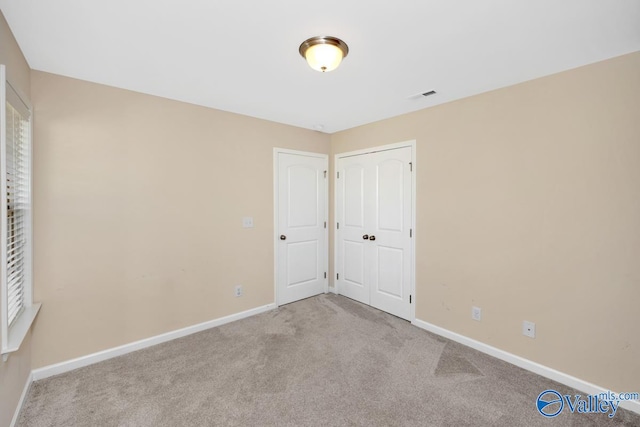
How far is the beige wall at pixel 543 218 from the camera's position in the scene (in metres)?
1.92

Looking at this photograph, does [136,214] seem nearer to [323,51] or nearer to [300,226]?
[300,226]

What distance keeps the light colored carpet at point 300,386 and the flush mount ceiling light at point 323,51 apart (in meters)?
2.29

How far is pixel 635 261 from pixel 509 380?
47.2 inches

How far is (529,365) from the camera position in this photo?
2314 millimetres

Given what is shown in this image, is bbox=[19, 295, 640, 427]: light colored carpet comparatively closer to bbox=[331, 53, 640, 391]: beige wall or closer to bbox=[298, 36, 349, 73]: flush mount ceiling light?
bbox=[331, 53, 640, 391]: beige wall

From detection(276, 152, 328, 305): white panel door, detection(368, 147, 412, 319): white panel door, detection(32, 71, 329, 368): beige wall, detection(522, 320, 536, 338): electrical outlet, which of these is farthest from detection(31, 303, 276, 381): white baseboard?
detection(522, 320, 536, 338): electrical outlet

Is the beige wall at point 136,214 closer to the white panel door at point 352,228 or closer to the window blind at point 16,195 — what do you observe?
the window blind at point 16,195

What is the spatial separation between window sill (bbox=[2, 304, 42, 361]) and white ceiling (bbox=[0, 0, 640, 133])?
1.80 metres

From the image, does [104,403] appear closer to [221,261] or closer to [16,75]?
[221,261]

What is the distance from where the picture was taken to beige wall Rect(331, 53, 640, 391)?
1917mm

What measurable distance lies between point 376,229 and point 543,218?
67.2 inches

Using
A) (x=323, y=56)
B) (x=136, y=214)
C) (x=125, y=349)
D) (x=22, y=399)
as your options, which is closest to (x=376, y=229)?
(x=323, y=56)

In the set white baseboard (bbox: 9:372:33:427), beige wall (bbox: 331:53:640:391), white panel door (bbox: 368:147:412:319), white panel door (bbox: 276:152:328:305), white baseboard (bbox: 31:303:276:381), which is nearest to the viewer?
white baseboard (bbox: 9:372:33:427)

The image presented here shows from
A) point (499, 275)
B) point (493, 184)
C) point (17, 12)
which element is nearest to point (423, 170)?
point (493, 184)
